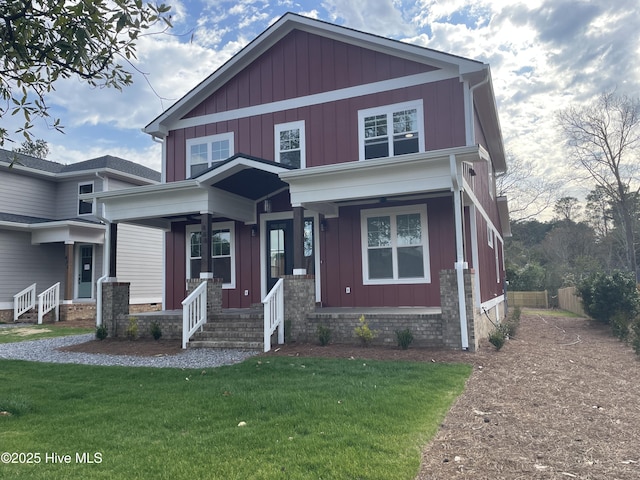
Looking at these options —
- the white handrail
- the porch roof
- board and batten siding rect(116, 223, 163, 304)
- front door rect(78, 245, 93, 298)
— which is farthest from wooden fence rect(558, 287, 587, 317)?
front door rect(78, 245, 93, 298)

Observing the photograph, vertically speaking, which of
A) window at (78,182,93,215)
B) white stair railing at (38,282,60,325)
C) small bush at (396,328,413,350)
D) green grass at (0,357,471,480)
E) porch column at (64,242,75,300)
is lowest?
green grass at (0,357,471,480)

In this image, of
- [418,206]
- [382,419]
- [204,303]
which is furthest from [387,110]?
[382,419]

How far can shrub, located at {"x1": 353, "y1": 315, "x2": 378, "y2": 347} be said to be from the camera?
27.2 ft

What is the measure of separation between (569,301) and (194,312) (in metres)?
18.9

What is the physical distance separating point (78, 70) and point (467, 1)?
744 centimetres

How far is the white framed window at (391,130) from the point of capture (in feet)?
33.7

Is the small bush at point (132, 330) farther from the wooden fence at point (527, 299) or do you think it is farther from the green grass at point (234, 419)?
the wooden fence at point (527, 299)

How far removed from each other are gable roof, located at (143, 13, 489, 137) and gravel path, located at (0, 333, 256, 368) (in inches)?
251

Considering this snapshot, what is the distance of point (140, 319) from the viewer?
10.3 m

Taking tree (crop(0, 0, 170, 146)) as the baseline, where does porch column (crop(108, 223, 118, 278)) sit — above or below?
below

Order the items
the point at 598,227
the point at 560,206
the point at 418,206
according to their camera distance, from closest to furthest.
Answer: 1. the point at 418,206
2. the point at 598,227
3. the point at 560,206

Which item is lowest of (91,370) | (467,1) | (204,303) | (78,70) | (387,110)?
(91,370)

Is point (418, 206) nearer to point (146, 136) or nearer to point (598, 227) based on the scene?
point (146, 136)

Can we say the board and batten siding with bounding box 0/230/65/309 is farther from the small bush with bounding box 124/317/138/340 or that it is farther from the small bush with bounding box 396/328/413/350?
the small bush with bounding box 396/328/413/350
